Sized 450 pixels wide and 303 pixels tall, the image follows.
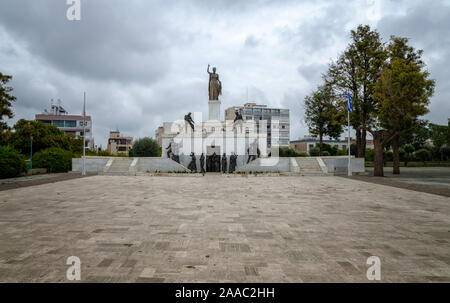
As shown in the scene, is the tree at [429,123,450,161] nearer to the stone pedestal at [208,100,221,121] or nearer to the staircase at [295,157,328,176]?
the staircase at [295,157,328,176]

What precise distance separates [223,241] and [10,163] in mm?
21146

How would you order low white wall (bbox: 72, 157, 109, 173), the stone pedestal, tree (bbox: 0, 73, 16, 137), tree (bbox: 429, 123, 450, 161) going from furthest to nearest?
tree (bbox: 429, 123, 450, 161) → the stone pedestal → low white wall (bbox: 72, 157, 109, 173) → tree (bbox: 0, 73, 16, 137)

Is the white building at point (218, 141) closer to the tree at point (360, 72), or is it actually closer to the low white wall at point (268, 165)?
the low white wall at point (268, 165)

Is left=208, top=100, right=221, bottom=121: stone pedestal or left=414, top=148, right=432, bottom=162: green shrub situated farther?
left=414, top=148, right=432, bottom=162: green shrub

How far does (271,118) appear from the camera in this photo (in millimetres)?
83938

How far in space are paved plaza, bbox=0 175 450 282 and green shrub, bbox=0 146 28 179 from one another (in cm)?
1326

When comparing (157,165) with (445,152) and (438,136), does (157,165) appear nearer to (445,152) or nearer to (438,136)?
(438,136)

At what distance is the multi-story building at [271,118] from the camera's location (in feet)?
264

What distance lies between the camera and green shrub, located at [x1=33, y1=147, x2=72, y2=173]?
80.1ft

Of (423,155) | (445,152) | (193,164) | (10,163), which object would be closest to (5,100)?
(10,163)

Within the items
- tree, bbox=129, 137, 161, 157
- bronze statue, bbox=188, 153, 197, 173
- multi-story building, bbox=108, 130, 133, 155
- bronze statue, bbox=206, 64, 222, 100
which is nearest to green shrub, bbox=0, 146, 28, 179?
bronze statue, bbox=188, 153, 197, 173

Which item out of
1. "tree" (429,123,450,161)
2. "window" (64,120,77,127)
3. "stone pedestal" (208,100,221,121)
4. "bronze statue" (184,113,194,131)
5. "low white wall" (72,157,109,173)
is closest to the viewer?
"low white wall" (72,157,109,173)

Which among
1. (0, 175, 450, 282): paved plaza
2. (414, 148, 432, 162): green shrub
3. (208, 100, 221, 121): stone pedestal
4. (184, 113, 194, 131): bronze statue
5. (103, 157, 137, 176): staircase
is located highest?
(208, 100, 221, 121): stone pedestal

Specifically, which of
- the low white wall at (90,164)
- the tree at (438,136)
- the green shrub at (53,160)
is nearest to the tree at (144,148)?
the low white wall at (90,164)
